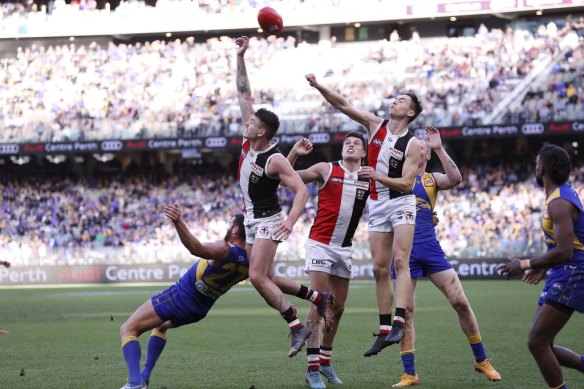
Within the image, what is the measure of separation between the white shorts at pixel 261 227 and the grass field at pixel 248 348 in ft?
5.36

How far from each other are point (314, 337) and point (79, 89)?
133 ft

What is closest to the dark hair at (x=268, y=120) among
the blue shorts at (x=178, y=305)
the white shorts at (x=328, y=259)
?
the white shorts at (x=328, y=259)

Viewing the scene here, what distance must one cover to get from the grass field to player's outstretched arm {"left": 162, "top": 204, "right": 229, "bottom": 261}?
5.19 ft

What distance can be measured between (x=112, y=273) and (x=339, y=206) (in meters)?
29.9

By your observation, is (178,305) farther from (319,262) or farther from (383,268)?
(383,268)

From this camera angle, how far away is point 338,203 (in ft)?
37.8

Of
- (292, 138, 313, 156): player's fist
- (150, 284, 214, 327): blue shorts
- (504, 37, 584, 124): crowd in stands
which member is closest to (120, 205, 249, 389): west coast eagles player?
(150, 284, 214, 327): blue shorts

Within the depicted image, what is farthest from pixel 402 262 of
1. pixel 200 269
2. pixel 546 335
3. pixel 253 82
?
pixel 253 82

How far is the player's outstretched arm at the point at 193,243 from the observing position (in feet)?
30.3

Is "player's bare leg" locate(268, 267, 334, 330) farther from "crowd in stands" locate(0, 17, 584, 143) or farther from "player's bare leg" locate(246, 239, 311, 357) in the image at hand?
"crowd in stands" locate(0, 17, 584, 143)

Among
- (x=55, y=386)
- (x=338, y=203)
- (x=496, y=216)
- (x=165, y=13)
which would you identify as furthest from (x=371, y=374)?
(x=165, y=13)

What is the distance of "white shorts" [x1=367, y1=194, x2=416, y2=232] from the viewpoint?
10961 mm

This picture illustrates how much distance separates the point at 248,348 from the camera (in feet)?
49.4

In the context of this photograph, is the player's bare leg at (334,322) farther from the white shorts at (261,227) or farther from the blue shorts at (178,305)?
the blue shorts at (178,305)
